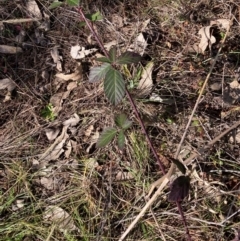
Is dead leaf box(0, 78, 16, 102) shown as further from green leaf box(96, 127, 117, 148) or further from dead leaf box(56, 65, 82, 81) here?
green leaf box(96, 127, 117, 148)

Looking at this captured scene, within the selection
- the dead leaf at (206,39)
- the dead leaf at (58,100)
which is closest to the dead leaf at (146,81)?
the dead leaf at (206,39)

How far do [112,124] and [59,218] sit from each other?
570 mm

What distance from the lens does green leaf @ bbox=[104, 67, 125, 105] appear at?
5.35 feet

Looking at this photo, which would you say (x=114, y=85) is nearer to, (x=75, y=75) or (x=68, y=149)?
(x=68, y=149)

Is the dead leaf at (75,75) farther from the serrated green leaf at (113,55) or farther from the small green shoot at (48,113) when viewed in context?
the serrated green leaf at (113,55)

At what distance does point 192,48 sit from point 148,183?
2.99 feet

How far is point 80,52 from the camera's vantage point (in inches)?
102

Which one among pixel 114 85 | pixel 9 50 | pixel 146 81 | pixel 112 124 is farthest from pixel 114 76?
pixel 9 50

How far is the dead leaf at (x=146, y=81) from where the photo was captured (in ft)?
7.98

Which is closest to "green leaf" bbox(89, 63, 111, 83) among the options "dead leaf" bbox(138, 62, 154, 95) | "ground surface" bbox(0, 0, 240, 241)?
"ground surface" bbox(0, 0, 240, 241)

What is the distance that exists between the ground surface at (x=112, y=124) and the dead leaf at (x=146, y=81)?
0.11 ft

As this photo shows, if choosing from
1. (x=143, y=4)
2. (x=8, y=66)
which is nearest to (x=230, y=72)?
(x=143, y=4)

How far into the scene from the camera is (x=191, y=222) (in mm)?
2080

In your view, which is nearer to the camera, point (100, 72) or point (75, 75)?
point (100, 72)
